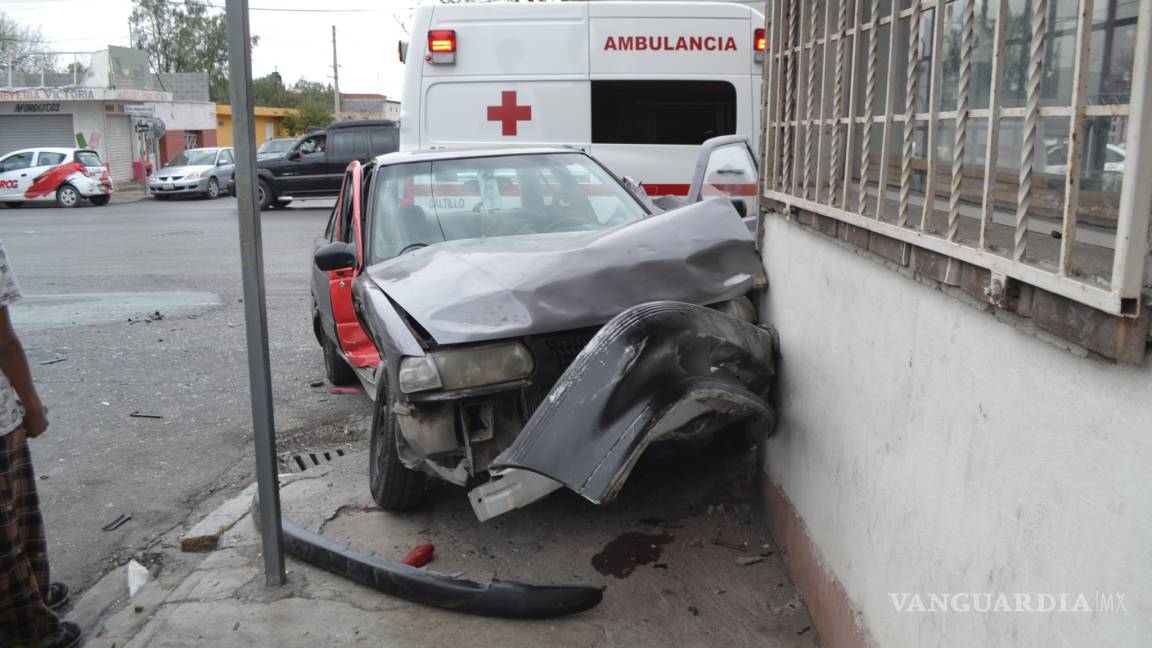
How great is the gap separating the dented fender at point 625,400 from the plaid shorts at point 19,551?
1710 millimetres

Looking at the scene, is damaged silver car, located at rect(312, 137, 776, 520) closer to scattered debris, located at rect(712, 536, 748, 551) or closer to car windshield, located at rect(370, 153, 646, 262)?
car windshield, located at rect(370, 153, 646, 262)

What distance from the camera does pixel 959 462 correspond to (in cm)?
216

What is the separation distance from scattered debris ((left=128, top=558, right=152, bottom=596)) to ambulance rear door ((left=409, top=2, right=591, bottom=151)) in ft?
17.0

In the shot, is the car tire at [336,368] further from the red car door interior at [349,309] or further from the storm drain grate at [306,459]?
the storm drain grate at [306,459]

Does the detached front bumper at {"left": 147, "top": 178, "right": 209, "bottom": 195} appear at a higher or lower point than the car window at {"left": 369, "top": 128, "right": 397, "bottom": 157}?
lower

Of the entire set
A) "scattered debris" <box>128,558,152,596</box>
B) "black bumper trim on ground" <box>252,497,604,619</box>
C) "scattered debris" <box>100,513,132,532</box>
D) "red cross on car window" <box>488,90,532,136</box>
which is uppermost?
"red cross on car window" <box>488,90,532,136</box>

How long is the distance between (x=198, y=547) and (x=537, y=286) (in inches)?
78.1

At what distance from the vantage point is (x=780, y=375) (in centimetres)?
394

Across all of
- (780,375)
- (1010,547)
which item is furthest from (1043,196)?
(780,375)

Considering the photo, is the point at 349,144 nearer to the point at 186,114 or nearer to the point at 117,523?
the point at 117,523

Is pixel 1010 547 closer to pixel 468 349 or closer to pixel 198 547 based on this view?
pixel 468 349

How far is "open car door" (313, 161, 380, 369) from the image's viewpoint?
585cm

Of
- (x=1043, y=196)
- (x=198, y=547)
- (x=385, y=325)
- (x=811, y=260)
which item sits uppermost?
(x=1043, y=196)

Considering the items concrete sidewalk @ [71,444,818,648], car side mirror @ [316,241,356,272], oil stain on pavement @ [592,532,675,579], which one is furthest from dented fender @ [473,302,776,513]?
car side mirror @ [316,241,356,272]
